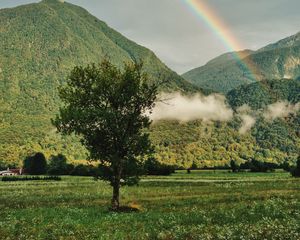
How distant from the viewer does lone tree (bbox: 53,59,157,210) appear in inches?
1780

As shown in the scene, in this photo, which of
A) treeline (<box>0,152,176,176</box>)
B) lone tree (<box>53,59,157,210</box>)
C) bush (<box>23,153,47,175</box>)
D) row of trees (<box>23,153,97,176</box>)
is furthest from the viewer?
bush (<box>23,153,47,175</box>)

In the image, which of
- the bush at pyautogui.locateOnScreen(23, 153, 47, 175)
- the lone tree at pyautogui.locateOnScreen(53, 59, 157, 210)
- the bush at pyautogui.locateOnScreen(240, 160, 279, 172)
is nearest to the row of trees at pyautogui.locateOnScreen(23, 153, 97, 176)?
the bush at pyautogui.locateOnScreen(23, 153, 47, 175)

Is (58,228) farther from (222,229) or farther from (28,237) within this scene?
(222,229)

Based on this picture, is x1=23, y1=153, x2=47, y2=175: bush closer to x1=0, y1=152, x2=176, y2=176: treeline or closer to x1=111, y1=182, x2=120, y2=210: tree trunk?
x1=0, y1=152, x2=176, y2=176: treeline

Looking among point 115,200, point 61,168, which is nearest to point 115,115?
point 115,200

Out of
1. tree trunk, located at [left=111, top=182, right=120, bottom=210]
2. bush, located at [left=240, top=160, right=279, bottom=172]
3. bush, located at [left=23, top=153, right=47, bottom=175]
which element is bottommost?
tree trunk, located at [left=111, top=182, right=120, bottom=210]

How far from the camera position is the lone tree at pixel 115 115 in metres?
45.2

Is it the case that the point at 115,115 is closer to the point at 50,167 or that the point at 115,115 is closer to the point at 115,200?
the point at 115,200

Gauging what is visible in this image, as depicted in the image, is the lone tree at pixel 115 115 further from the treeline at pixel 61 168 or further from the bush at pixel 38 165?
the bush at pixel 38 165

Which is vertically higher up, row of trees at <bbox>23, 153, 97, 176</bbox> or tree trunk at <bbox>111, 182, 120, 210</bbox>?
row of trees at <bbox>23, 153, 97, 176</bbox>

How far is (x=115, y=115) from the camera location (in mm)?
44781

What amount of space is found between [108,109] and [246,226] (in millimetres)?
21467

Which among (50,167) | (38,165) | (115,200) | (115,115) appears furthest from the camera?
(38,165)

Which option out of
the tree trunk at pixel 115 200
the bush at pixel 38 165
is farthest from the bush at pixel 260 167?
the tree trunk at pixel 115 200
